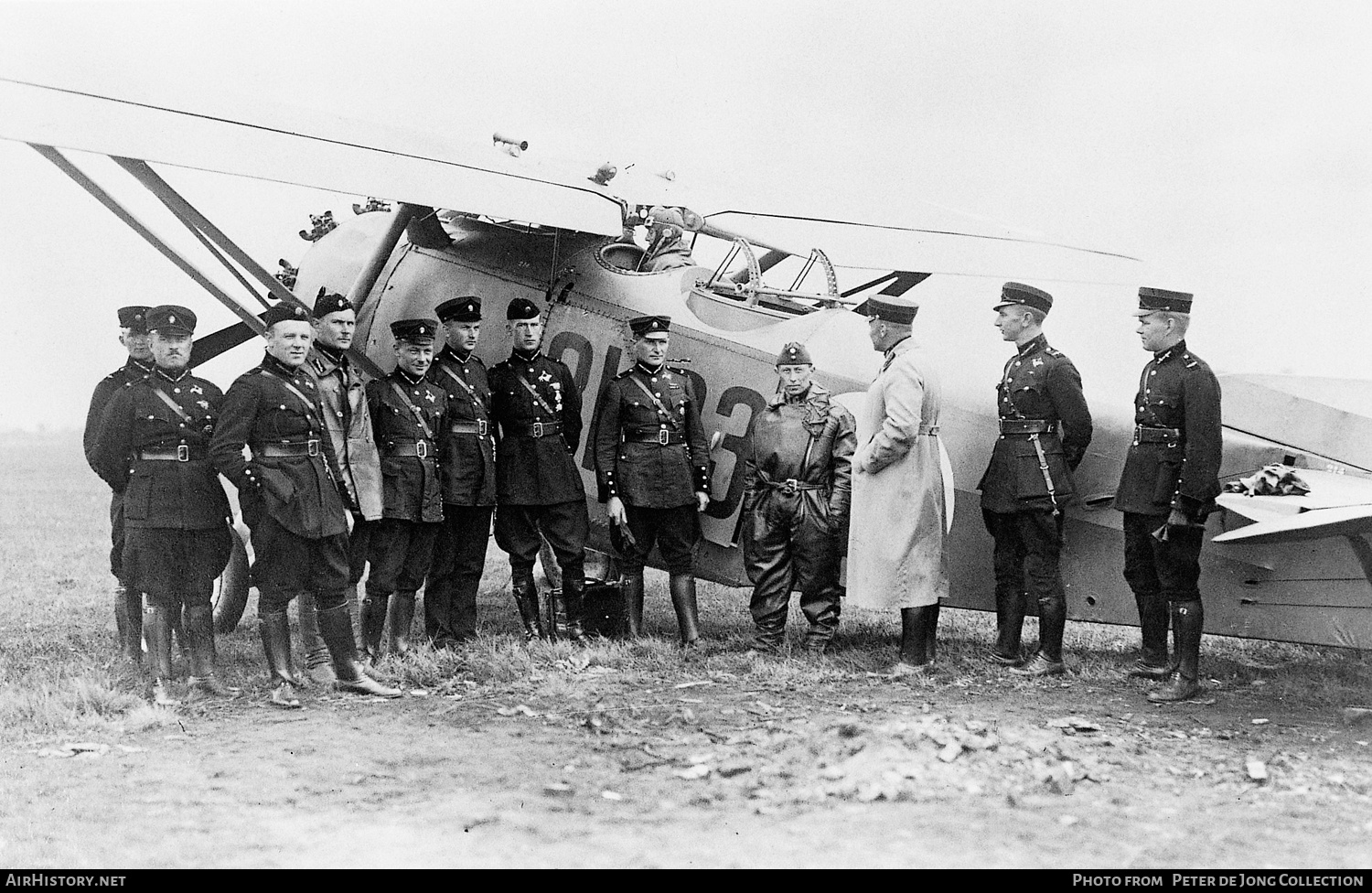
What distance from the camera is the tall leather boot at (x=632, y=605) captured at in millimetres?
6840

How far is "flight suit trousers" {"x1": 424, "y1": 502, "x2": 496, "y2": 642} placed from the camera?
21.4 ft

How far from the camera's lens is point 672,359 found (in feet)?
22.7

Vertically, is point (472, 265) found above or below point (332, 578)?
above

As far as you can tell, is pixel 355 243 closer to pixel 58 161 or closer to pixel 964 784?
pixel 58 161

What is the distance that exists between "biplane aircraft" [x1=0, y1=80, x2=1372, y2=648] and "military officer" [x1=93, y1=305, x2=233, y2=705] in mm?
817

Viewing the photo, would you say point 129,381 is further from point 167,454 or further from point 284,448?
point 284,448

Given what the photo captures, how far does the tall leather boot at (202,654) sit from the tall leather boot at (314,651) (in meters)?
0.36

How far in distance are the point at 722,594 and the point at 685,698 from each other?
13.5ft

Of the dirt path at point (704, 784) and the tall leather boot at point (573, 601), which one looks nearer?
the dirt path at point (704, 784)

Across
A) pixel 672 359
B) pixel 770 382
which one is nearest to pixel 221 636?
pixel 672 359

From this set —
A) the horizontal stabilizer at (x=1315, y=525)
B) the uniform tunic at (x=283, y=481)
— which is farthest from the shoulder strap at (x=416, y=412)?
the horizontal stabilizer at (x=1315, y=525)

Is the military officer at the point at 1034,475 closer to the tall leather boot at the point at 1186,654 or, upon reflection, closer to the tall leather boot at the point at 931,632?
the tall leather boot at the point at 931,632

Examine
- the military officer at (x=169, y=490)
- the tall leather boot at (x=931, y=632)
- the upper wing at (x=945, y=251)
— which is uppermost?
the upper wing at (x=945, y=251)
